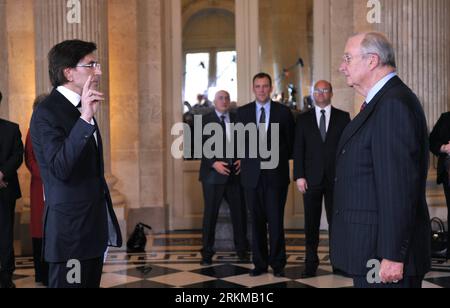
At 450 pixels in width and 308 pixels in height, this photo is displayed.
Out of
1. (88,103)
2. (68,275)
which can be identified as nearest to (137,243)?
(68,275)

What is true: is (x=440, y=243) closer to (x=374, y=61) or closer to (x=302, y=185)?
(x=302, y=185)

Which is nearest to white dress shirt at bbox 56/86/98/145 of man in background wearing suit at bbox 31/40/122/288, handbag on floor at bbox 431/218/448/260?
man in background wearing suit at bbox 31/40/122/288

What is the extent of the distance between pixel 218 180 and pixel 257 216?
80cm

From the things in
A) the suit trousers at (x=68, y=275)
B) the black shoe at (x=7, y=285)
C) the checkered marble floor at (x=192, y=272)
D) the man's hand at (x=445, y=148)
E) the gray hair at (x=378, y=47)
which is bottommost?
the checkered marble floor at (x=192, y=272)

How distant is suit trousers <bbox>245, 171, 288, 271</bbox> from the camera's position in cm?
710

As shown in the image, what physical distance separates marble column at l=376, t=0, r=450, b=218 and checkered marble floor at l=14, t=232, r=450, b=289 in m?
1.51

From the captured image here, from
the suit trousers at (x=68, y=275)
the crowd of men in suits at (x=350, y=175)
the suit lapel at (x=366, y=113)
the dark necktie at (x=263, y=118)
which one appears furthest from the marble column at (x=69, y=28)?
the suit lapel at (x=366, y=113)

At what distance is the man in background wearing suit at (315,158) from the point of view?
7.01m

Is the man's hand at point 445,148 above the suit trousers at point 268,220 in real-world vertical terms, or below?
above

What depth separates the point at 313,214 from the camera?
7.12m

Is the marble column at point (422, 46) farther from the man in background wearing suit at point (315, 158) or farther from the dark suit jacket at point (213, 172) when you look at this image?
the dark suit jacket at point (213, 172)

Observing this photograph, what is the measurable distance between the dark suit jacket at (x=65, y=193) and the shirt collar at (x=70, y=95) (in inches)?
1.6

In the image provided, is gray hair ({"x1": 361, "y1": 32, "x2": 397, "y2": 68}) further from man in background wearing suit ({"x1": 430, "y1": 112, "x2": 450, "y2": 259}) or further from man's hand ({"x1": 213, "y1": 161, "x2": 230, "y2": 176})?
man's hand ({"x1": 213, "y1": 161, "x2": 230, "y2": 176})
